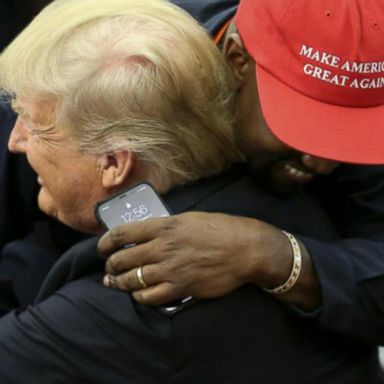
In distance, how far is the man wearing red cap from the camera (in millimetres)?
1229

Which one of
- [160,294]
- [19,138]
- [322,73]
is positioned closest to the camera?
[160,294]

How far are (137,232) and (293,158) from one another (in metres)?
0.30

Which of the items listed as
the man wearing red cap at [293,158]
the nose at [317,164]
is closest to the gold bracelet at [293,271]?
the man wearing red cap at [293,158]

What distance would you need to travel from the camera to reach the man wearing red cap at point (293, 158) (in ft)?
4.03

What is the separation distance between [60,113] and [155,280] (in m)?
0.30

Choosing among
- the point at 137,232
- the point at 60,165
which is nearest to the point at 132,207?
the point at 137,232

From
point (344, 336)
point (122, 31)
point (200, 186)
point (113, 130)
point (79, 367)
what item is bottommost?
point (344, 336)

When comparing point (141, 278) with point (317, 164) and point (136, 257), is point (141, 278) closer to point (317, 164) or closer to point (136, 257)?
point (136, 257)

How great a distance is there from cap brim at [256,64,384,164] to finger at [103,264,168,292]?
0.28 m

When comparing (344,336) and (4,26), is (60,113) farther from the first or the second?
(4,26)

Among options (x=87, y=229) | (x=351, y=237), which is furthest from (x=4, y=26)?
(x=351, y=237)

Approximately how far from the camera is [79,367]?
1.22m

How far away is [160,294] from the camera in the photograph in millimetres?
1208

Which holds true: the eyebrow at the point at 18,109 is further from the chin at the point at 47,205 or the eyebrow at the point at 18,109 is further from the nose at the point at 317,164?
the nose at the point at 317,164
